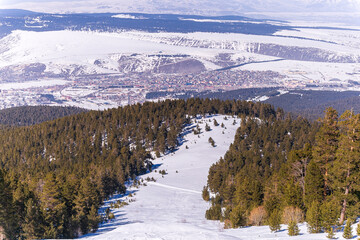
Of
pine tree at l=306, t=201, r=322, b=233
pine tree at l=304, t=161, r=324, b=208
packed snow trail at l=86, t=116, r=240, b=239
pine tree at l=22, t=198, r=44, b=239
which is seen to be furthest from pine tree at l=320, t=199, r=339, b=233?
pine tree at l=22, t=198, r=44, b=239

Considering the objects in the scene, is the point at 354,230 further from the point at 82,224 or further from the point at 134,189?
the point at 134,189

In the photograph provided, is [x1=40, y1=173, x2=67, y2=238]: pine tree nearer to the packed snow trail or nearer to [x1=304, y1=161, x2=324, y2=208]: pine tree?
the packed snow trail

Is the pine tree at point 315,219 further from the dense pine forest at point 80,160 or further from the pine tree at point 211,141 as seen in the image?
the pine tree at point 211,141

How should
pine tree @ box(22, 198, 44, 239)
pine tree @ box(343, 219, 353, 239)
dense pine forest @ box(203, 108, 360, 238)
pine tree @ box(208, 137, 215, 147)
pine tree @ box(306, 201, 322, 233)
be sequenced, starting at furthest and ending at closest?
pine tree @ box(208, 137, 215, 147)
pine tree @ box(22, 198, 44, 239)
dense pine forest @ box(203, 108, 360, 238)
pine tree @ box(306, 201, 322, 233)
pine tree @ box(343, 219, 353, 239)

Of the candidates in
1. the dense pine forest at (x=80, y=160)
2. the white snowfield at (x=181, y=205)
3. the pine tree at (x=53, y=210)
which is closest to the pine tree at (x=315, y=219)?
the white snowfield at (x=181, y=205)

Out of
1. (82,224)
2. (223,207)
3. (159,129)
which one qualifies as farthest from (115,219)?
(159,129)

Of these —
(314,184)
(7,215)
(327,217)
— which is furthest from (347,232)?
(7,215)
